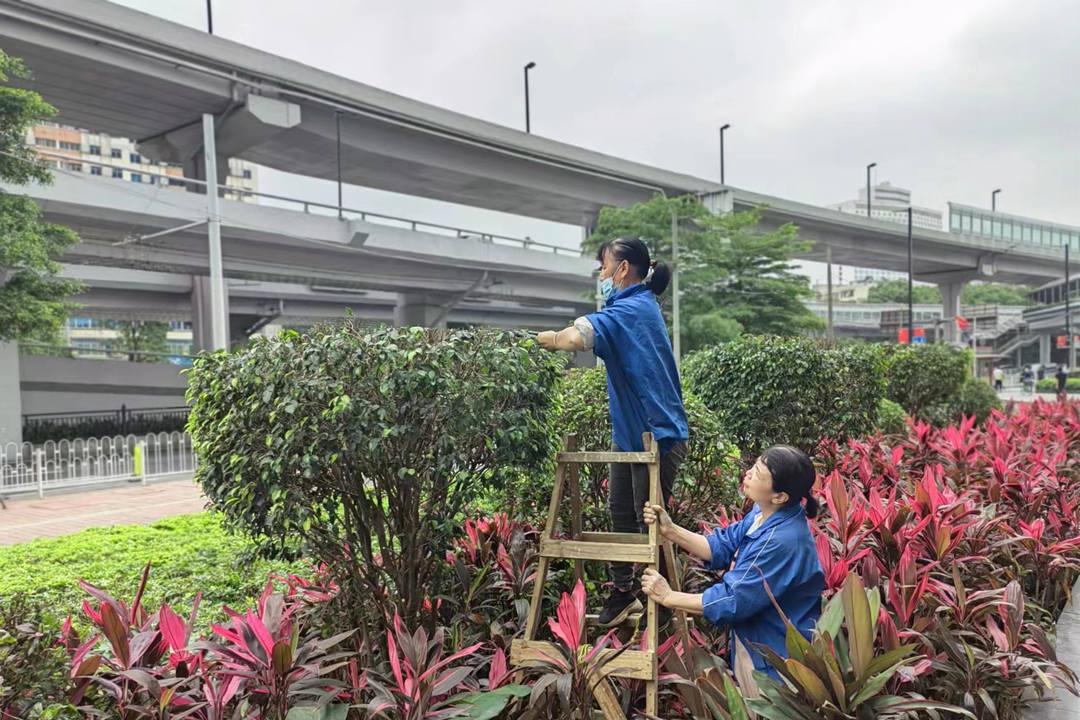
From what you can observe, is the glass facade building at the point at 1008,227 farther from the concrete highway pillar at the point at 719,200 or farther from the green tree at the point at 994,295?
the concrete highway pillar at the point at 719,200

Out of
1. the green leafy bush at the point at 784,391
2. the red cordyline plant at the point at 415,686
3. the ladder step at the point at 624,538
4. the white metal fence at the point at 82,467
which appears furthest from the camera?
the white metal fence at the point at 82,467

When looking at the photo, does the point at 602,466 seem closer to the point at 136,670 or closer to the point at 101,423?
the point at 136,670

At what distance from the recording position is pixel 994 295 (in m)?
89.6

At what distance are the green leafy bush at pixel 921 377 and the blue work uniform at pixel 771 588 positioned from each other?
957 cm

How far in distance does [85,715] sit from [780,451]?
8.49 ft

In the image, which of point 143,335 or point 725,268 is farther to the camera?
point 143,335

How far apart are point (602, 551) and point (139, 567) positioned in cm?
425

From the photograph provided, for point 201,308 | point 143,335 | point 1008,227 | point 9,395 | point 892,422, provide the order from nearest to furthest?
point 892,422 → point 9,395 → point 201,308 → point 143,335 → point 1008,227

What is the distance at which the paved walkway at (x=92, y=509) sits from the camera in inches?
342

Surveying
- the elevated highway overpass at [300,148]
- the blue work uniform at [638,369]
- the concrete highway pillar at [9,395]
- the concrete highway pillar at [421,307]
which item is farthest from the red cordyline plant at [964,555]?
the concrete highway pillar at [421,307]

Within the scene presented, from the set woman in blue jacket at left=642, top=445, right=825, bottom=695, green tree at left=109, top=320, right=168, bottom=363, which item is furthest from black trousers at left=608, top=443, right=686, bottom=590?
green tree at left=109, top=320, right=168, bottom=363

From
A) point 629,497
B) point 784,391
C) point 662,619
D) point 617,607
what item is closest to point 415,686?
point 617,607

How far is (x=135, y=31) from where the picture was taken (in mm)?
15523

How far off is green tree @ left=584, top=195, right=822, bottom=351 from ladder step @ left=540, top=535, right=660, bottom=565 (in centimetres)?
1986
